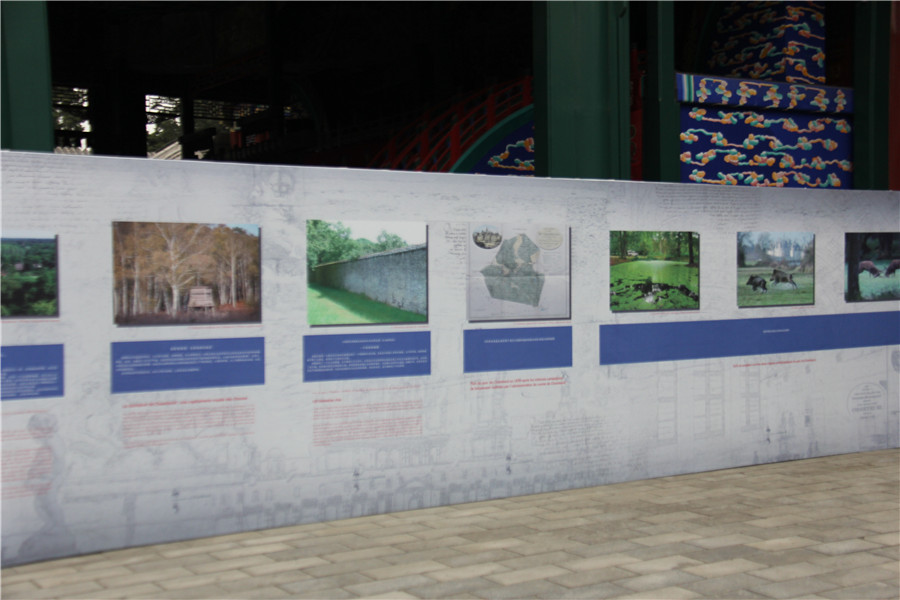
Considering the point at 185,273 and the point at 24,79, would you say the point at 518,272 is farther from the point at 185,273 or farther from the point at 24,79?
the point at 24,79

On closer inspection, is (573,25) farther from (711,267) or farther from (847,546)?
(847,546)

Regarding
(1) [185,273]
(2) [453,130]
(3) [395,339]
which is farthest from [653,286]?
(2) [453,130]

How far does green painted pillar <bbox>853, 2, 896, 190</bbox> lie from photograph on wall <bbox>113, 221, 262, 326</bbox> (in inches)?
291

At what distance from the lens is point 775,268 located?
8578 millimetres

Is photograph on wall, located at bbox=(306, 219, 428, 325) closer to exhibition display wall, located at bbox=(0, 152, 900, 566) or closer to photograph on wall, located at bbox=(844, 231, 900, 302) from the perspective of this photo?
exhibition display wall, located at bbox=(0, 152, 900, 566)

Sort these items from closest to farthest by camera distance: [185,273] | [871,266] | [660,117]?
[185,273]
[871,266]
[660,117]

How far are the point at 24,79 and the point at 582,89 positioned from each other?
4.53 m

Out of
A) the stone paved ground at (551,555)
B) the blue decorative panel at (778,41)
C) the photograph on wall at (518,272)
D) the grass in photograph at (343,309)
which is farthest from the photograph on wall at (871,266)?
the grass in photograph at (343,309)

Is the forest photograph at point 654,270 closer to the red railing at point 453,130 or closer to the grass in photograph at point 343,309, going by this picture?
the grass in photograph at point 343,309

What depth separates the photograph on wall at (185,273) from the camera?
19.4 ft

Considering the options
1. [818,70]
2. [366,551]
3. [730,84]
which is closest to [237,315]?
[366,551]

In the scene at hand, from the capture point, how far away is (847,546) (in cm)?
591

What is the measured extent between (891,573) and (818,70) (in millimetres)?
7503

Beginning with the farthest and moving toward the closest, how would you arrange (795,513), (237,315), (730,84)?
(730,84) < (795,513) < (237,315)
